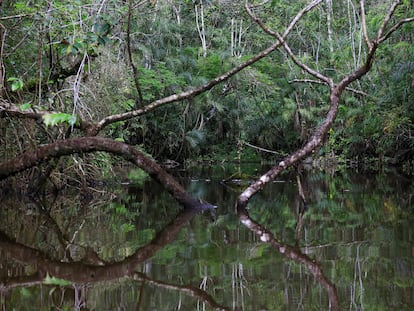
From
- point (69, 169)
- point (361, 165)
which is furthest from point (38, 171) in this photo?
point (361, 165)

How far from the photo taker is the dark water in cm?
296

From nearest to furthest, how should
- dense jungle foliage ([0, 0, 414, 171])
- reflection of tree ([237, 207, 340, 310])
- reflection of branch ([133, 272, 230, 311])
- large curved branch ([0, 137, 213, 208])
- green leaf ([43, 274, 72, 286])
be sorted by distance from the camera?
1. reflection of branch ([133, 272, 230, 311])
2. reflection of tree ([237, 207, 340, 310])
3. green leaf ([43, 274, 72, 286])
4. large curved branch ([0, 137, 213, 208])
5. dense jungle foliage ([0, 0, 414, 171])

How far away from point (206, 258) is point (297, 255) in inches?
26.7

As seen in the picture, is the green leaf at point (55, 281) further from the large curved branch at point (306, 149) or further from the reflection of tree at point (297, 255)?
the large curved branch at point (306, 149)

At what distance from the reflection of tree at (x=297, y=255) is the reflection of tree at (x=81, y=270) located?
0.65 m

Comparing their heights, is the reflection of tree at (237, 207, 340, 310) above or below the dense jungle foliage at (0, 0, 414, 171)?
below

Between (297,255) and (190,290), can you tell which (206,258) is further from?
(190,290)

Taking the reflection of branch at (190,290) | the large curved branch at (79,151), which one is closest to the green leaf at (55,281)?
the reflection of branch at (190,290)

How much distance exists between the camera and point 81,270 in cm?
372

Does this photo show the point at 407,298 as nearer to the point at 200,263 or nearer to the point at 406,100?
the point at 200,263

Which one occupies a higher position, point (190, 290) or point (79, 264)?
point (79, 264)

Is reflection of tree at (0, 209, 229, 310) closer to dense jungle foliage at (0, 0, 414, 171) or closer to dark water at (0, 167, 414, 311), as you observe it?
dark water at (0, 167, 414, 311)

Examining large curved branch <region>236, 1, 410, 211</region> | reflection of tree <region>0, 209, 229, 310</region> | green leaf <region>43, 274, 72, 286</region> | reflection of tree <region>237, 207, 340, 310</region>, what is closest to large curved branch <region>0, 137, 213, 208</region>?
large curved branch <region>236, 1, 410, 211</region>

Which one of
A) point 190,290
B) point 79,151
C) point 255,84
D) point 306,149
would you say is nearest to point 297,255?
point 190,290
